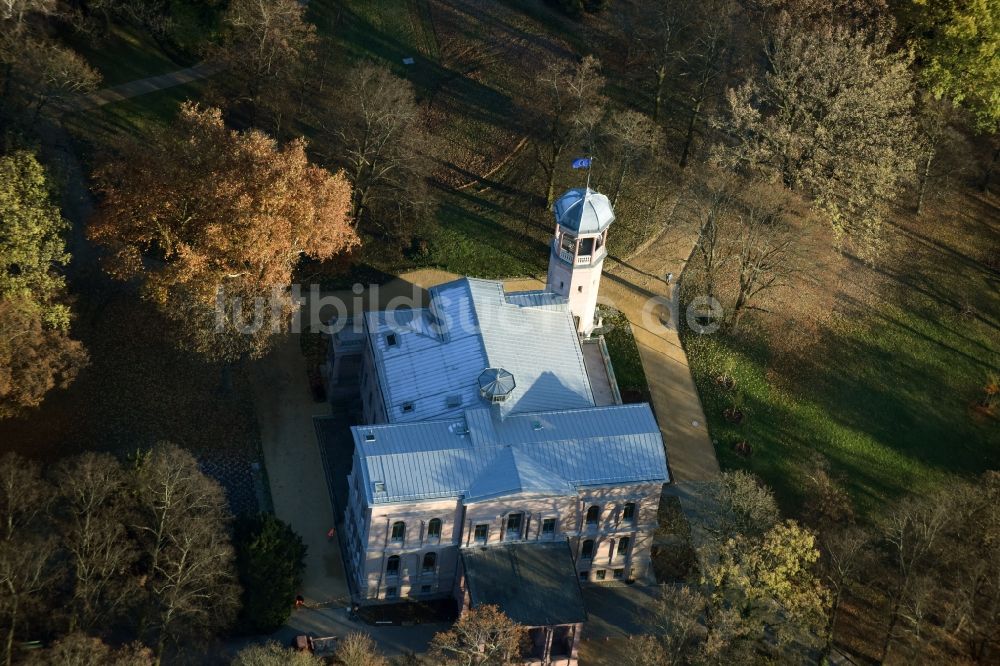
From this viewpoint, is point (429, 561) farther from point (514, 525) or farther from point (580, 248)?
point (580, 248)

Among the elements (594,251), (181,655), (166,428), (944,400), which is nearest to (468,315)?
(594,251)

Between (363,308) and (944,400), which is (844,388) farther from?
(363,308)

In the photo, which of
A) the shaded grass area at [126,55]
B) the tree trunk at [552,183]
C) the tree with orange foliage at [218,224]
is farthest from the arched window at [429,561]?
the shaded grass area at [126,55]

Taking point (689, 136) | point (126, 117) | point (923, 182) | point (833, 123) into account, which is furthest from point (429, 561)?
point (923, 182)

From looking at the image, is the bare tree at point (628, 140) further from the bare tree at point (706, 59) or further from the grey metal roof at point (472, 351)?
the grey metal roof at point (472, 351)

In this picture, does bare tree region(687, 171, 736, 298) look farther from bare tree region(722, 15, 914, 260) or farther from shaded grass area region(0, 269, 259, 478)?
shaded grass area region(0, 269, 259, 478)

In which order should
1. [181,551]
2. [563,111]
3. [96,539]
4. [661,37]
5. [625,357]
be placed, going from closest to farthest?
[96,539]
[181,551]
[625,357]
[563,111]
[661,37]
